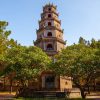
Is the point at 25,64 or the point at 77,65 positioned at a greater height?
the point at 25,64

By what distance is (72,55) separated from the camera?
3466 centimetres

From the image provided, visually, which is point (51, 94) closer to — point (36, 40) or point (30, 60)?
point (30, 60)

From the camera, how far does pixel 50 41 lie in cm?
4612

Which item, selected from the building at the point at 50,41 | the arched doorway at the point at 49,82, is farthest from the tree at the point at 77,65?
the arched doorway at the point at 49,82

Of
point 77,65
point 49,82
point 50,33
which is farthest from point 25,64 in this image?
point 50,33


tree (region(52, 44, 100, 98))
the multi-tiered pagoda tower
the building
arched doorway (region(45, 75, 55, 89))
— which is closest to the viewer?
tree (region(52, 44, 100, 98))

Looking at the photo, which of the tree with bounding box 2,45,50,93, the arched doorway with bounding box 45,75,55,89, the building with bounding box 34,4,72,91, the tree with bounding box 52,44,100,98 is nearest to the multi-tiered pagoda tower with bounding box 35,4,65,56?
the building with bounding box 34,4,72,91

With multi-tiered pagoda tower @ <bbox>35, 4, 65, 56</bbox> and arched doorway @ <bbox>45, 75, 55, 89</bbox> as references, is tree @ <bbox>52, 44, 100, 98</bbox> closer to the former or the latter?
arched doorway @ <bbox>45, 75, 55, 89</bbox>

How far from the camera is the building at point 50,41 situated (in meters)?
43.5

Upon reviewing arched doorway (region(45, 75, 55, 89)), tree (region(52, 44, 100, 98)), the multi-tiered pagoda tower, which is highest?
the multi-tiered pagoda tower

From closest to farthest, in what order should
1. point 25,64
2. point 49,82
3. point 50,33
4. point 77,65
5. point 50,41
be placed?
point 77,65
point 25,64
point 49,82
point 50,41
point 50,33

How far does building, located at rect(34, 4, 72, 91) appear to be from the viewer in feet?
143

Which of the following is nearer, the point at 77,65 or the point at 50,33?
the point at 77,65

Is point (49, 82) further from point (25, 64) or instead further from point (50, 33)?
point (50, 33)
